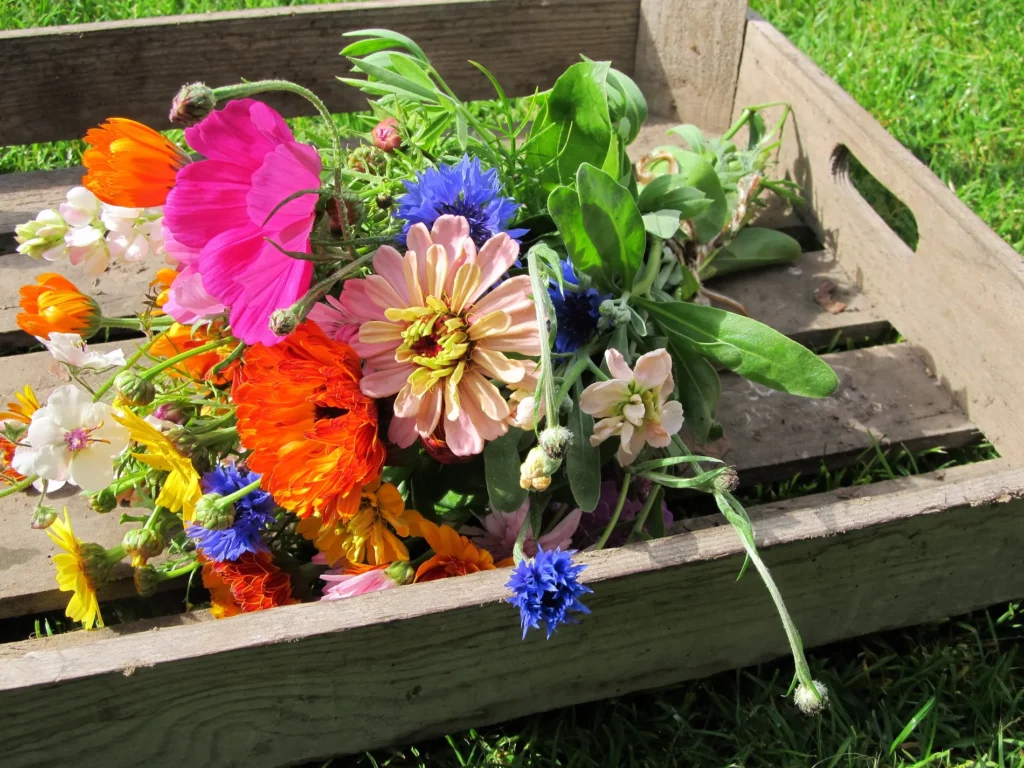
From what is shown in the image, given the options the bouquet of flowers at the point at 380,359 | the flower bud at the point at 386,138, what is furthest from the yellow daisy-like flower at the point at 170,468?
the flower bud at the point at 386,138

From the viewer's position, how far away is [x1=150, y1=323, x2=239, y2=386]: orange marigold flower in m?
0.85

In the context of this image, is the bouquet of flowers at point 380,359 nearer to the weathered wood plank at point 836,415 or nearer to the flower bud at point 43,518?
the flower bud at point 43,518

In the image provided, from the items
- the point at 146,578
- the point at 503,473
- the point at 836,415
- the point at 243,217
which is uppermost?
the point at 243,217

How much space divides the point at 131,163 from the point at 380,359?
249 millimetres

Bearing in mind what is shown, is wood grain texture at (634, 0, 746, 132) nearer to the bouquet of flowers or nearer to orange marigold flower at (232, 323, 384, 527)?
the bouquet of flowers

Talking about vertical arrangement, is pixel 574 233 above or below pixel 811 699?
above

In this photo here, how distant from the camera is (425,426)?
28.7 inches

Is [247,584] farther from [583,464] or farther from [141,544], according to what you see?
[583,464]

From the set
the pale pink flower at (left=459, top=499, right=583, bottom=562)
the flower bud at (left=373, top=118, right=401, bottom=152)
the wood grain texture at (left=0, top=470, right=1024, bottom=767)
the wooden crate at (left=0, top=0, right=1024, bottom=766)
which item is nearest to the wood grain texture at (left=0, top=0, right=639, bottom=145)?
the wooden crate at (left=0, top=0, right=1024, bottom=766)

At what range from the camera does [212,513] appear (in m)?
0.74

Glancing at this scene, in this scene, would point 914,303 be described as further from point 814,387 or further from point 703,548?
point 703,548

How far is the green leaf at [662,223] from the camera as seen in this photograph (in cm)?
88

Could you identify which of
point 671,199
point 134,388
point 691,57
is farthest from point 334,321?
point 691,57

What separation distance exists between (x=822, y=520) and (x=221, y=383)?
56 cm
